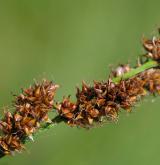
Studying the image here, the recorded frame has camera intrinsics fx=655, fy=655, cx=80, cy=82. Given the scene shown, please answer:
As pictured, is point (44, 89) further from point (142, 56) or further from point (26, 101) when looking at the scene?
point (142, 56)

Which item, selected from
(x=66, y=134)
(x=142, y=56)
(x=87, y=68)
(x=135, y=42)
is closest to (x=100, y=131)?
(x=66, y=134)

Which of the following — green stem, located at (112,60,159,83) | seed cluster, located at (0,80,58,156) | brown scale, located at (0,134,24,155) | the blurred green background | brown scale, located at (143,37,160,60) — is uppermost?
the blurred green background

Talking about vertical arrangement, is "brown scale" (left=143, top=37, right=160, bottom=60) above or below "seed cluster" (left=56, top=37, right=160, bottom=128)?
above

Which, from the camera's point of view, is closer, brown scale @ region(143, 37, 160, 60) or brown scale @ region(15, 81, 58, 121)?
brown scale @ region(15, 81, 58, 121)

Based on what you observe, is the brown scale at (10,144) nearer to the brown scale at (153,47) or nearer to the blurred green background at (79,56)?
the brown scale at (153,47)

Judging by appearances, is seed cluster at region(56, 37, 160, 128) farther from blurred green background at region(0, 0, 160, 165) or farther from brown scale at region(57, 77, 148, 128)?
blurred green background at region(0, 0, 160, 165)

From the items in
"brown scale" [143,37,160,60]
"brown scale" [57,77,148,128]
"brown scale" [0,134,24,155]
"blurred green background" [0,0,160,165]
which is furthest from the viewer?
"blurred green background" [0,0,160,165]

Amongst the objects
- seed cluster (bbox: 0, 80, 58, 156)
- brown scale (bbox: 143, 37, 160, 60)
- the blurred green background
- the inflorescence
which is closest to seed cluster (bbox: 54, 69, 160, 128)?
the inflorescence

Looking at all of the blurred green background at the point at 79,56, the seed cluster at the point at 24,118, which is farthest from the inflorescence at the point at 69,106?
the blurred green background at the point at 79,56
